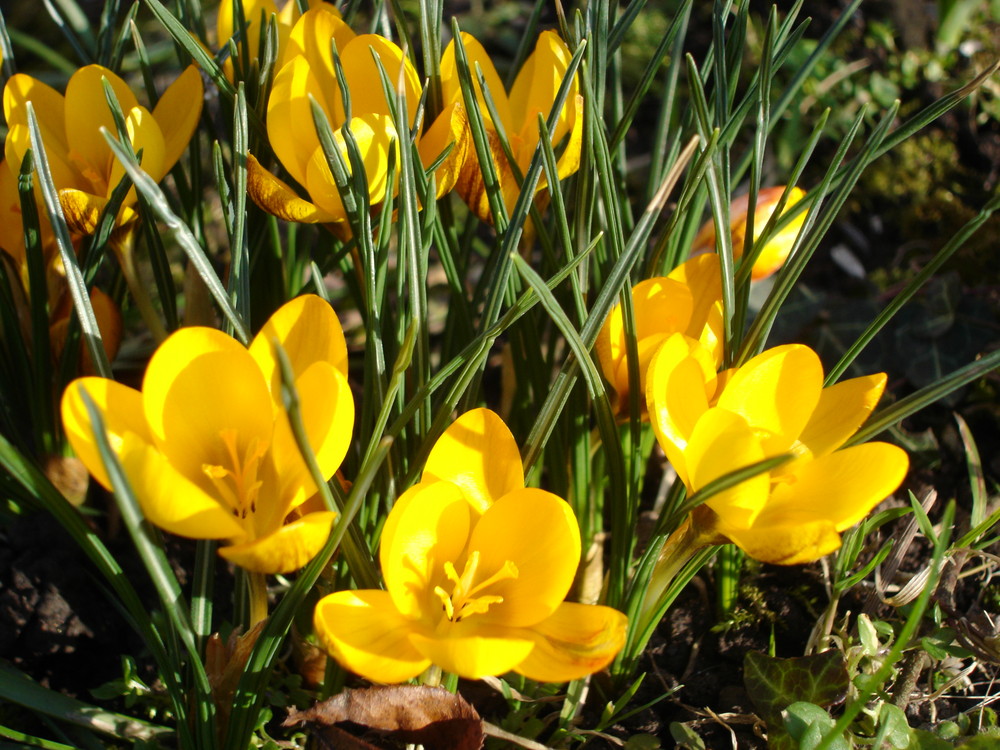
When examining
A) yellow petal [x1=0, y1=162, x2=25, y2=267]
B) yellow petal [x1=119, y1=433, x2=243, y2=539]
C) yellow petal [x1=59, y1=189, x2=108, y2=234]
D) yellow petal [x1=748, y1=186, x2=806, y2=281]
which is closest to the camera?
yellow petal [x1=119, y1=433, x2=243, y2=539]

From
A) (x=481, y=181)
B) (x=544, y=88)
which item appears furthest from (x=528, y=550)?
(x=544, y=88)

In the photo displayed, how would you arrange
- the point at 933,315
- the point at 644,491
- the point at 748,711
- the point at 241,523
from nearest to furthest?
the point at 241,523 → the point at 748,711 → the point at 644,491 → the point at 933,315

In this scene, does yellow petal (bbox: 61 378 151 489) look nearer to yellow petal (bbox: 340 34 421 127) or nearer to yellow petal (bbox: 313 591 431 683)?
yellow petal (bbox: 313 591 431 683)

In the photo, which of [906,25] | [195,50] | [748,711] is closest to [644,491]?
[748,711]

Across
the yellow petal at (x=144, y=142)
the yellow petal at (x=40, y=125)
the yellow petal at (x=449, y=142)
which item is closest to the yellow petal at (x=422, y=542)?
the yellow petal at (x=449, y=142)

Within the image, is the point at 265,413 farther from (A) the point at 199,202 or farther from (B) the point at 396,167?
(A) the point at 199,202

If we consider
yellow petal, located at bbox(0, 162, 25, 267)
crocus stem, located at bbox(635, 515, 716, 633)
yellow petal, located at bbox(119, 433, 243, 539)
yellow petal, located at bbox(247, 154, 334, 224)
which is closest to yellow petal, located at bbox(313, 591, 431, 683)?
yellow petal, located at bbox(119, 433, 243, 539)

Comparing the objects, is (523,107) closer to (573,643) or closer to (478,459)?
(478,459)
